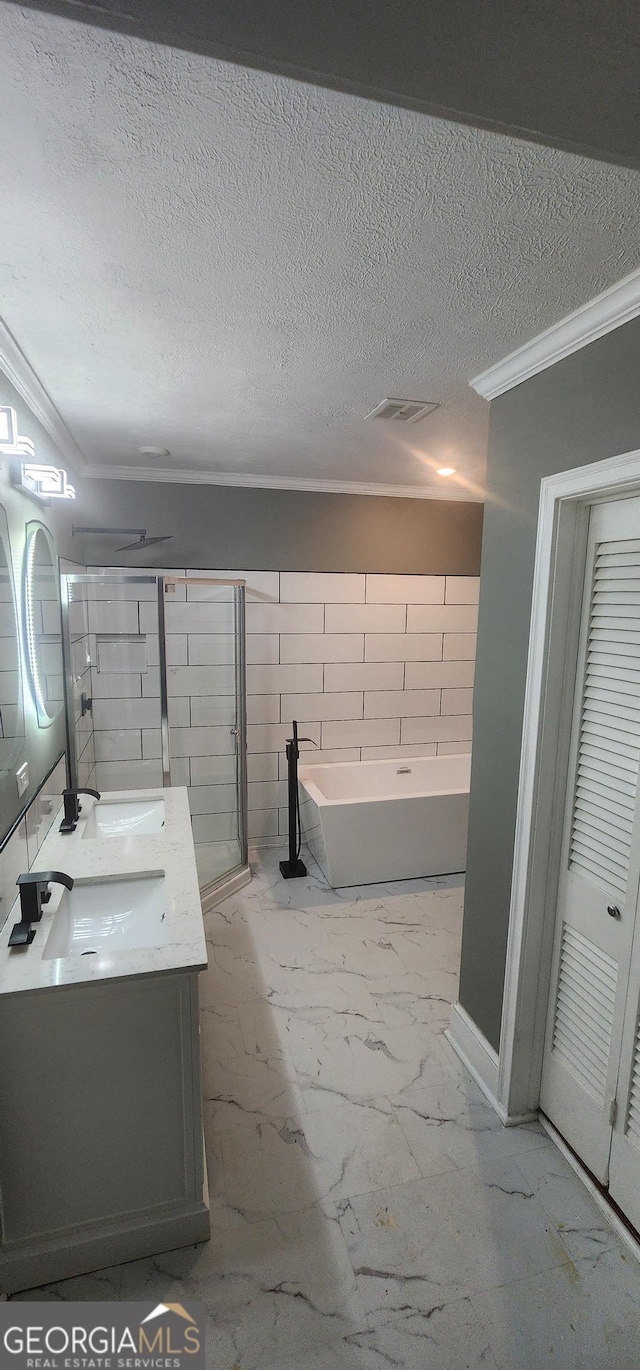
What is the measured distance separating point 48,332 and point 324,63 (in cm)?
136

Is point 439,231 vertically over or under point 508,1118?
over

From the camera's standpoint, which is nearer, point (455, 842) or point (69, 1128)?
point (69, 1128)

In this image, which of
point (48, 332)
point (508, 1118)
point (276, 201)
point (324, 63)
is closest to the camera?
point (324, 63)

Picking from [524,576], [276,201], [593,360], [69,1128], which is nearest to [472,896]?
[524,576]

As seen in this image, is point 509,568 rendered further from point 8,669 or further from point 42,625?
point 42,625

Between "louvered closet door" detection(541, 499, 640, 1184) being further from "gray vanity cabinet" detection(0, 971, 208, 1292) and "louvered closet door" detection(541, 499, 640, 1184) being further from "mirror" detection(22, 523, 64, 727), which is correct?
"mirror" detection(22, 523, 64, 727)

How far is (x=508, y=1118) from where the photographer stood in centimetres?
203

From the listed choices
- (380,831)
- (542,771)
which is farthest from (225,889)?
(542,771)

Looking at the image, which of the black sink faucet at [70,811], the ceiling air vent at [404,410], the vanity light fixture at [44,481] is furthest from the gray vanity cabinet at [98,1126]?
the ceiling air vent at [404,410]

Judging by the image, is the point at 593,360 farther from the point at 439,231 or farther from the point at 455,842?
the point at 455,842

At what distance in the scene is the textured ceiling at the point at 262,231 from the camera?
0.90 meters

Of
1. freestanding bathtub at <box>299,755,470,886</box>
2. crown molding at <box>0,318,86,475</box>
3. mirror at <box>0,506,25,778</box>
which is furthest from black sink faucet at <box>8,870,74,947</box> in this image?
freestanding bathtub at <box>299,755,470,886</box>

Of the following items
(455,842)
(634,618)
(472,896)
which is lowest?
Answer: (455,842)

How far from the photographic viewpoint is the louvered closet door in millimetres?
1632
